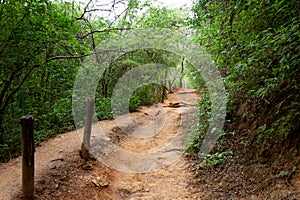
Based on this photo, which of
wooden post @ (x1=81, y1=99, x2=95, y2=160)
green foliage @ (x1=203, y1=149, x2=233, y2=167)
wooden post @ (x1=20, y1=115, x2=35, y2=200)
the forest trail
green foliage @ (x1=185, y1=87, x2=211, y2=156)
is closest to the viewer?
wooden post @ (x1=20, y1=115, x2=35, y2=200)

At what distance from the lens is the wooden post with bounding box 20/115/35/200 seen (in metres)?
3.35

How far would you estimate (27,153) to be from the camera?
3.37 m

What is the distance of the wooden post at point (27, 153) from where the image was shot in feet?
11.0

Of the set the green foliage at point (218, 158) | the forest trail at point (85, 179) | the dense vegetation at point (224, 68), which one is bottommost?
the forest trail at point (85, 179)

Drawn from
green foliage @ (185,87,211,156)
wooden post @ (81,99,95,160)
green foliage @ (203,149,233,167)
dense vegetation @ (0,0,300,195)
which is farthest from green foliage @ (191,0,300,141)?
wooden post @ (81,99,95,160)

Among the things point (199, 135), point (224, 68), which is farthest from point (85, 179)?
point (224, 68)

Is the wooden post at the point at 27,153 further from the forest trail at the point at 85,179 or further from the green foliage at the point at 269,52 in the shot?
the green foliage at the point at 269,52

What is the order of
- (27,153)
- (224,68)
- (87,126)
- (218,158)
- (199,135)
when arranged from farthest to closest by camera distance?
1. (199,135)
2. (87,126)
3. (224,68)
4. (218,158)
5. (27,153)

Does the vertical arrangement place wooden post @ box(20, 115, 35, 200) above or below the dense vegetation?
below

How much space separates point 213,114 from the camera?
5.70 m

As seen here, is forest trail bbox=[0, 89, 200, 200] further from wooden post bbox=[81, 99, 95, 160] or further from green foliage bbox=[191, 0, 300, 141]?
green foliage bbox=[191, 0, 300, 141]

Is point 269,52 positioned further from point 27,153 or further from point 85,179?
point 85,179

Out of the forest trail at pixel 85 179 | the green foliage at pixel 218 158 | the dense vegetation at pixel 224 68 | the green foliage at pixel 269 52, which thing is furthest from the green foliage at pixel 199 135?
the green foliage at pixel 269 52

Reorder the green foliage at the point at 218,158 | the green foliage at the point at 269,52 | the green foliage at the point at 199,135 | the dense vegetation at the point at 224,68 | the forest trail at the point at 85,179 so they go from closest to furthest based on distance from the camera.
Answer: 1. the green foliage at the point at 269,52
2. the dense vegetation at the point at 224,68
3. the forest trail at the point at 85,179
4. the green foliage at the point at 218,158
5. the green foliage at the point at 199,135
